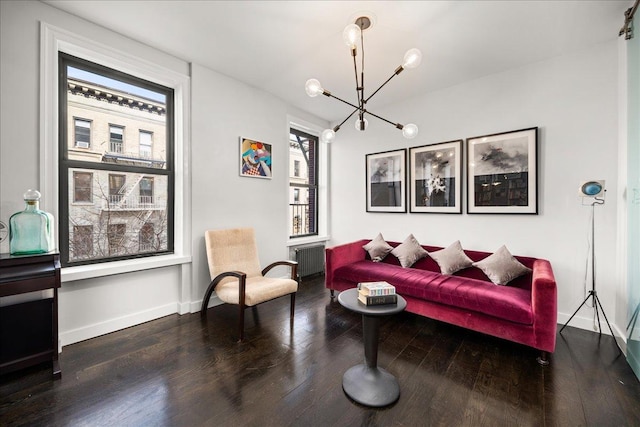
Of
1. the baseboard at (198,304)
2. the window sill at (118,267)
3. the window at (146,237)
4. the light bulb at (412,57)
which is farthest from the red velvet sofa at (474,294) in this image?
the window at (146,237)

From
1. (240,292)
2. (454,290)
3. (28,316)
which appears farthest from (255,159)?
(454,290)

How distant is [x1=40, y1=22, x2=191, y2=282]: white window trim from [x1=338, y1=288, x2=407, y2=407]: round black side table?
215 cm

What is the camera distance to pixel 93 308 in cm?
251

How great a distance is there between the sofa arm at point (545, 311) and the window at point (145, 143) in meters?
3.95

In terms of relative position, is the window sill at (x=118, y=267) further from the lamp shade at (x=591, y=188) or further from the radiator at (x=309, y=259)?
the lamp shade at (x=591, y=188)

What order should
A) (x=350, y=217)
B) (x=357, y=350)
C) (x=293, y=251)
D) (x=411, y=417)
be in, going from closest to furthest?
1. (x=411, y=417)
2. (x=357, y=350)
3. (x=293, y=251)
4. (x=350, y=217)

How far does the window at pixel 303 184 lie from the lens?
469 cm

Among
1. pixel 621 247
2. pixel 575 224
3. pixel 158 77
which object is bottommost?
pixel 621 247

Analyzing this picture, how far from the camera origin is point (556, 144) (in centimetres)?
288

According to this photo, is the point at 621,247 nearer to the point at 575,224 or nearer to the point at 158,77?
the point at 575,224

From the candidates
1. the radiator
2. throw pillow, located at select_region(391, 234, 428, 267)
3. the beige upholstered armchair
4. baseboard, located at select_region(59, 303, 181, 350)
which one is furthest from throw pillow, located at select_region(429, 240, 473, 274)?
baseboard, located at select_region(59, 303, 181, 350)

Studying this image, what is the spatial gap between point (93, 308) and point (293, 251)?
8.44 ft

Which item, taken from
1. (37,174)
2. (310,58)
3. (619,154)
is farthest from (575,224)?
(37,174)

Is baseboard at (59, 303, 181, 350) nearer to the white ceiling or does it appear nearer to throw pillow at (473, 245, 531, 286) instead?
the white ceiling
